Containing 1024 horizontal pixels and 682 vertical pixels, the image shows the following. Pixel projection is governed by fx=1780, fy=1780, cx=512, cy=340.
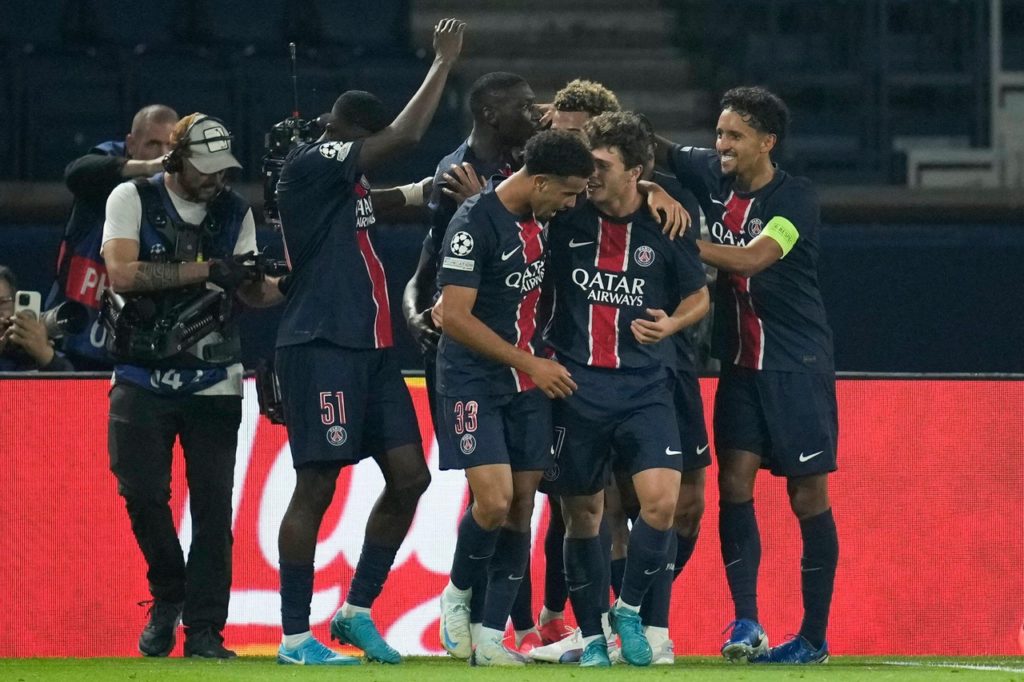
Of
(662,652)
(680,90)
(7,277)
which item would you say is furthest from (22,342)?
→ (680,90)

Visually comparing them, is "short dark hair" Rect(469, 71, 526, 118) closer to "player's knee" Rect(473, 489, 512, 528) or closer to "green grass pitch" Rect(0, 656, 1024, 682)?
"player's knee" Rect(473, 489, 512, 528)

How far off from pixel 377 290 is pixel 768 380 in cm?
132

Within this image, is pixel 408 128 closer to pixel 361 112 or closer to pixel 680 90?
pixel 361 112

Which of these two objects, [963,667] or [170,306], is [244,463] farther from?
[963,667]

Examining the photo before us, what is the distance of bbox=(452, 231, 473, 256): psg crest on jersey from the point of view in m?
5.28

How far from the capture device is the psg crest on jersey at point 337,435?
5.57m

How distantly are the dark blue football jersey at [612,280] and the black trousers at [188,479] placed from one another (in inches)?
50.8

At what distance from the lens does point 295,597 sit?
5574 millimetres

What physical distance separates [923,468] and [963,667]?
1.29 m

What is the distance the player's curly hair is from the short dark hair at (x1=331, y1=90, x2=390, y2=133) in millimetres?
611

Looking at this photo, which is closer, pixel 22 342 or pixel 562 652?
pixel 562 652

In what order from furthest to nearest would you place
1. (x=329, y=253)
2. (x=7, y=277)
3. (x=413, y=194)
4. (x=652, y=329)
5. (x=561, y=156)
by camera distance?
(x=7, y=277) < (x=413, y=194) < (x=329, y=253) < (x=652, y=329) < (x=561, y=156)

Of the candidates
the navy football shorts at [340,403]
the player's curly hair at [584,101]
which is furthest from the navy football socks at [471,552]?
the player's curly hair at [584,101]

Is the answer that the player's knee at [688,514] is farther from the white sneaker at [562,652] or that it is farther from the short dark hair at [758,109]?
the short dark hair at [758,109]
